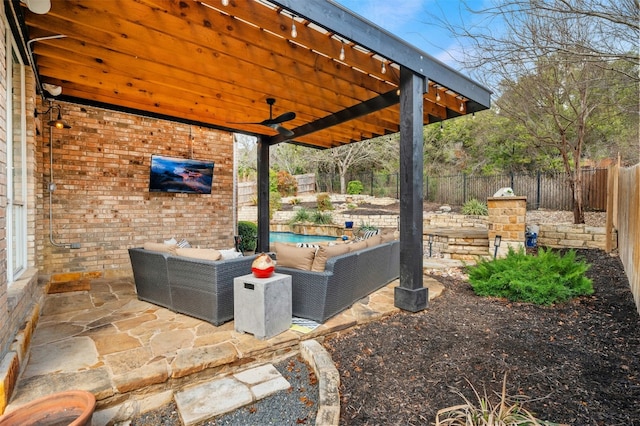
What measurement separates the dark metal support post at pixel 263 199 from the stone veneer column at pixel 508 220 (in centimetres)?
427

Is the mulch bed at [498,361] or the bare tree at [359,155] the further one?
the bare tree at [359,155]

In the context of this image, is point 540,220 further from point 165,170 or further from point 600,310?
point 165,170

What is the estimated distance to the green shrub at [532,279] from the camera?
12.1 feet

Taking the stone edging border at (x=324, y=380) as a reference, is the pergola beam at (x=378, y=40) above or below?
above

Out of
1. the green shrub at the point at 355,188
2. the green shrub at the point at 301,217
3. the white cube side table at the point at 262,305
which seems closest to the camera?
the white cube side table at the point at 262,305

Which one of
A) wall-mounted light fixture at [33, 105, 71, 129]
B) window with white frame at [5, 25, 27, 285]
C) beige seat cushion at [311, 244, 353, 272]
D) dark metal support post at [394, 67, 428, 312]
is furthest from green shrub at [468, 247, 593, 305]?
wall-mounted light fixture at [33, 105, 71, 129]

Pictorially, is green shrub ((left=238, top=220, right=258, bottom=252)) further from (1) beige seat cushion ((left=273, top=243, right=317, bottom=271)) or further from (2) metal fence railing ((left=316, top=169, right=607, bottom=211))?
(2) metal fence railing ((left=316, top=169, right=607, bottom=211))

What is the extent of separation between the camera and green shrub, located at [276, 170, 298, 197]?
18.6 meters

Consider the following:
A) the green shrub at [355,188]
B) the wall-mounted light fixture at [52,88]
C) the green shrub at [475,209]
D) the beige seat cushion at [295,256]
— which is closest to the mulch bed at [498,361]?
the beige seat cushion at [295,256]

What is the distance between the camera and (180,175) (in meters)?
5.83

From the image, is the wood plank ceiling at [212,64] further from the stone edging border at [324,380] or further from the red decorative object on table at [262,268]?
the stone edging border at [324,380]

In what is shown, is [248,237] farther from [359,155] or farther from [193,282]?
[359,155]

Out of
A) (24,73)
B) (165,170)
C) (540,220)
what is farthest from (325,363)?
(540,220)

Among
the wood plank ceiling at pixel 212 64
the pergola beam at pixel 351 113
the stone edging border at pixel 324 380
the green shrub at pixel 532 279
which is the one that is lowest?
the stone edging border at pixel 324 380
